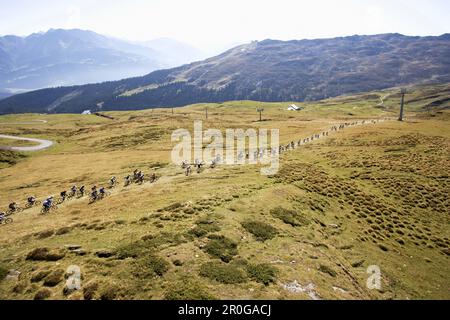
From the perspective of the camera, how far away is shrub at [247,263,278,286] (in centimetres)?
2317

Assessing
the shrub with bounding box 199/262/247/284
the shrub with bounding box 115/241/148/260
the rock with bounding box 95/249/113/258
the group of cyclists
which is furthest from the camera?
the group of cyclists

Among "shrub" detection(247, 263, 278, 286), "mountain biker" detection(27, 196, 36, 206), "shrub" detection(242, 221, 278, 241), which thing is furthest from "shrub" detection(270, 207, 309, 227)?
"mountain biker" detection(27, 196, 36, 206)

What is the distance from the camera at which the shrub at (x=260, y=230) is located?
30714 millimetres

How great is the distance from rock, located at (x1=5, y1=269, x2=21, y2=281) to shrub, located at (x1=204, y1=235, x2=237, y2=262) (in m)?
14.2

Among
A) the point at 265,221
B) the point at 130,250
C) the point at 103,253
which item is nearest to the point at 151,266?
the point at 130,250

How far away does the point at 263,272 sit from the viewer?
24.1 m

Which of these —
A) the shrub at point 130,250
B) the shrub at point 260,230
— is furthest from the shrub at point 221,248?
the shrub at point 130,250

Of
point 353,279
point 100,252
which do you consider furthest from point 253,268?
point 100,252

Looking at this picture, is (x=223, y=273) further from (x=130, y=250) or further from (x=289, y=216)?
(x=289, y=216)

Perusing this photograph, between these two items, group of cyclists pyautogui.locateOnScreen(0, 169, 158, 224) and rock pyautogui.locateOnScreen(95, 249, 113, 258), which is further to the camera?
group of cyclists pyautogui.locateOnScreen(0, 169, 158, 224)

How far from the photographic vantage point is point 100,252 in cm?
2586

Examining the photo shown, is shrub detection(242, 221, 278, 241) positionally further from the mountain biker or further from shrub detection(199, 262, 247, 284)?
the mountain biker

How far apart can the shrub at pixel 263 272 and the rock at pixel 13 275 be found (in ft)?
56.5

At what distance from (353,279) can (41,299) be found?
2462 centimetres
